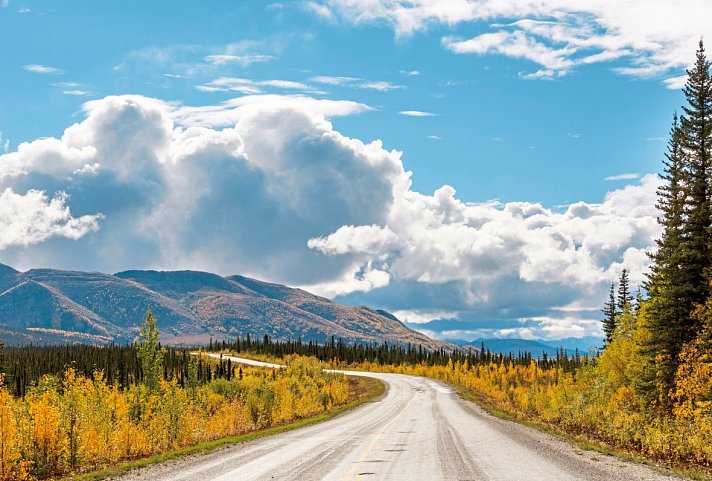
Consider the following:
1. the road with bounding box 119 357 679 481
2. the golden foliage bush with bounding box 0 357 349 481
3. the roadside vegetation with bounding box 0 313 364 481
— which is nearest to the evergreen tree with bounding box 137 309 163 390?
the roadside vegetation with bounding box 0 313 364 481

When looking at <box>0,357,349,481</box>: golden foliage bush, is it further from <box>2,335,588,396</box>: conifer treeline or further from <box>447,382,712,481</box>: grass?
<box>2,335,588,396</box>: conifer treeline

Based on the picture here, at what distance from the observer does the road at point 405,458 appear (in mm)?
17484

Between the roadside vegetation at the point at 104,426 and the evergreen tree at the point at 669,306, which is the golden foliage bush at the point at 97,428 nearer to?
the roadside vegetation at the point at 104,426

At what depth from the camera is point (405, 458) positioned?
2041 cm

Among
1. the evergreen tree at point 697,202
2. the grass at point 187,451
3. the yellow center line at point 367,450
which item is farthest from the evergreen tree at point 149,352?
the evergreen tree at point 697,202

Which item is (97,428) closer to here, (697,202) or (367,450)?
(367,450)

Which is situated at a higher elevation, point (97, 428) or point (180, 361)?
point (97, 428)

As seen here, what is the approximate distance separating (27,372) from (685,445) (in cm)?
10129

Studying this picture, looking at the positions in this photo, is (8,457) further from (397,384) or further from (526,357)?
(526,357)

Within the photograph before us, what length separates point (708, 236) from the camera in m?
35.2

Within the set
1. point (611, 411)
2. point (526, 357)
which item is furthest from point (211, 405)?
point (526, 357)

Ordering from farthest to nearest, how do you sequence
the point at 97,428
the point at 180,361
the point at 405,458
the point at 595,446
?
the point at 180,361, the point at 595,446, the point at 97,428, the point at 405,458

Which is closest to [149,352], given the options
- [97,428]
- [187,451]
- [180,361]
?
[97,428]

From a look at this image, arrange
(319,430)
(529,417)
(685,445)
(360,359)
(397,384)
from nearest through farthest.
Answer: (685,445), (319,430), (529,417), (397,384), (360,359)
